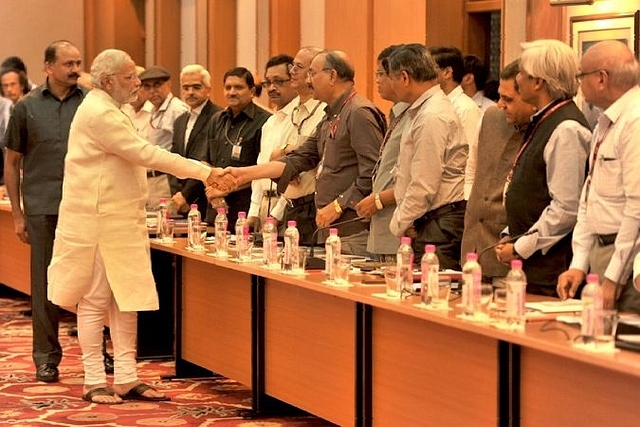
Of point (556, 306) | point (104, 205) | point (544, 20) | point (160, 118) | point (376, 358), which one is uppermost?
point (544, 20)

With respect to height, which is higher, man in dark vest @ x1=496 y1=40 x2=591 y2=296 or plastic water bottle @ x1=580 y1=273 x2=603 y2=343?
man in dark vest @ x1=496 y1=40 x2=591 y2=296

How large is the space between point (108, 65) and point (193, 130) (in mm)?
2147

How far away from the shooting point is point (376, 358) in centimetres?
480

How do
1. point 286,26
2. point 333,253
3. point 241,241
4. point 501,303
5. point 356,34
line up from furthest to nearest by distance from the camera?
point 286,26 → point 356,34 → point 241,241 → point 333,253 → point 501,303

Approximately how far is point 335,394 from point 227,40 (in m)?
7.28

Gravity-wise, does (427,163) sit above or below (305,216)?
above

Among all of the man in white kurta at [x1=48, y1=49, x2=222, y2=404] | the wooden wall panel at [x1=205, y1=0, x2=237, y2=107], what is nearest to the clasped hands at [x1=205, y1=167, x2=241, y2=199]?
the man in white kurta at [x1=48, y1=49, x2=222, y2=404]

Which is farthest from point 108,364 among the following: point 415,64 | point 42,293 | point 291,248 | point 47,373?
point 415,64

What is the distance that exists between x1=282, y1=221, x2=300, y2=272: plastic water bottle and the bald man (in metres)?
1.35

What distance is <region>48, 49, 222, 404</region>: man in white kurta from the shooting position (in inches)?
231

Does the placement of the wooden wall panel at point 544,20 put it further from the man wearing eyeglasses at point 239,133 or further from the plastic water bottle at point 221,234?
the plastic water bottle at point 221,234

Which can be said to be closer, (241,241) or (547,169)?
(547,169)

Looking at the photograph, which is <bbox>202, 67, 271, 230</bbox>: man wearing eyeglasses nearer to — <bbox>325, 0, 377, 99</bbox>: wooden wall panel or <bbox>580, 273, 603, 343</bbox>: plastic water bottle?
<bbox>325, 0, 377, 99</bbox>: wooden wall panel

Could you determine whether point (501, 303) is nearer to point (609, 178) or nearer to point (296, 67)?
point (609, 178)
